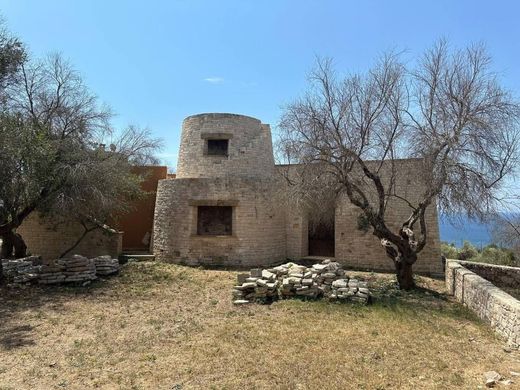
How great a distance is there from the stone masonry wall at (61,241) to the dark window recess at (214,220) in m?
3.38

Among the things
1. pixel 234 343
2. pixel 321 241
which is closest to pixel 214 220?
pixel 321 241

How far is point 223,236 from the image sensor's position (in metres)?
14.4

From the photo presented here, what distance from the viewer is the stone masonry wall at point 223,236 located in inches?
564

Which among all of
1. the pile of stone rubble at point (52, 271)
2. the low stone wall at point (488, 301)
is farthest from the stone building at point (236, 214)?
the pile of stone rubble at point (52, 271)

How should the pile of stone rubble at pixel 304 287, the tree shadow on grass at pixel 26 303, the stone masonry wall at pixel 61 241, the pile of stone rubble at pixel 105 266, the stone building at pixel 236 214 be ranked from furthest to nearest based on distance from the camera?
the stone masonry wall at pixel 61 241 → the stone building at pixel 236 214 → the pile of stone rubble at pixel 105 266 → the pile of stone rubble at pixel 304 287 → the tree shadow on grass at pixel 26 303

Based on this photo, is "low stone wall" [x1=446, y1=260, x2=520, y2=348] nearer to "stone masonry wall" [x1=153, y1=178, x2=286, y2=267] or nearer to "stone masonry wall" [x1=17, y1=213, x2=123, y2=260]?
"stone masonry wall" [x1=153, y1=178, x2=286, y2=267]

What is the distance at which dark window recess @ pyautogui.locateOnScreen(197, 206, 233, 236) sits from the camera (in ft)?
49.8

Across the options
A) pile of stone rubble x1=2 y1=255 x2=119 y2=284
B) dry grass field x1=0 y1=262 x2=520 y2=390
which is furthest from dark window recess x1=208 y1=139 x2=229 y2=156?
dry grass field x1=0 y1=262 x2=520 y2=390

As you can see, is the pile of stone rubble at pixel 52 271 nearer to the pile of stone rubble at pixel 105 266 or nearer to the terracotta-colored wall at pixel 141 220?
the pile of stone rubble at pixel 105 266

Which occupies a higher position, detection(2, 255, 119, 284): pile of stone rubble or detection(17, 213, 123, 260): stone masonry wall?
detection(17, 213, 123, 260): stone masonry wall

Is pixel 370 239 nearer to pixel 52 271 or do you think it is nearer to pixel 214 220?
pixel 214 220

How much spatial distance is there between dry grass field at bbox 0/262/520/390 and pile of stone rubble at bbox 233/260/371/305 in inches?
16.7

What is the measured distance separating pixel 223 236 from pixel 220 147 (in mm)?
3739

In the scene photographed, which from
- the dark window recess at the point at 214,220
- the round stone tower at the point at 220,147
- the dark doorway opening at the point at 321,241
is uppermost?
the round stone tower at the point at 220,147
